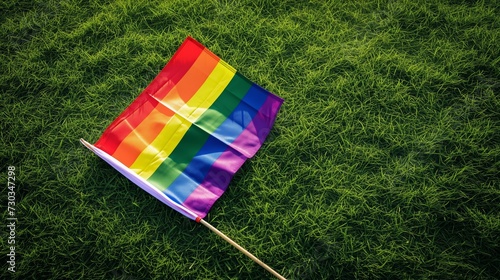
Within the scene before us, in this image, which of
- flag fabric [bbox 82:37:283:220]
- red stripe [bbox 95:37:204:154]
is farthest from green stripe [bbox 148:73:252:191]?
red stripe [bbox 95:37:204:154]

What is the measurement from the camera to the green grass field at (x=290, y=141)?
A: 7.29 ft

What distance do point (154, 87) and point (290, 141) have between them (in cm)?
111

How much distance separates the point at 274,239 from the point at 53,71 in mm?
2299

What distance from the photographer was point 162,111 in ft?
8.03

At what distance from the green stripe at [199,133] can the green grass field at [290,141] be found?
Result: 0.75 feet

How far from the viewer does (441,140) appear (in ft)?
8.04

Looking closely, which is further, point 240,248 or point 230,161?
point 230,161

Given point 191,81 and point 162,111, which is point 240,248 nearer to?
point 162,111

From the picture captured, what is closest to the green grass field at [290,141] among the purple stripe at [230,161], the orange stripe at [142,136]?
the purple stripe at [230,161]

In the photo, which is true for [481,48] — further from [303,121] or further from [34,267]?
[34,267]

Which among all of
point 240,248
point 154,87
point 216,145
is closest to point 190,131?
point 216,145

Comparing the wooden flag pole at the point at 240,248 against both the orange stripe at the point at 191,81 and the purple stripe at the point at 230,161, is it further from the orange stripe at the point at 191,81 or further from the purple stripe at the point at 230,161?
the orange stripe at the point at 191,81

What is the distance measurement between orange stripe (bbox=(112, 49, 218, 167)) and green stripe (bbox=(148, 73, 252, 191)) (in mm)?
190

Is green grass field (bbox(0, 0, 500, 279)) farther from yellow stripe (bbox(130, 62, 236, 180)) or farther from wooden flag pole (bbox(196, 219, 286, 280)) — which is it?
yellow stripe (bbox(130, 62, 236, 180))
